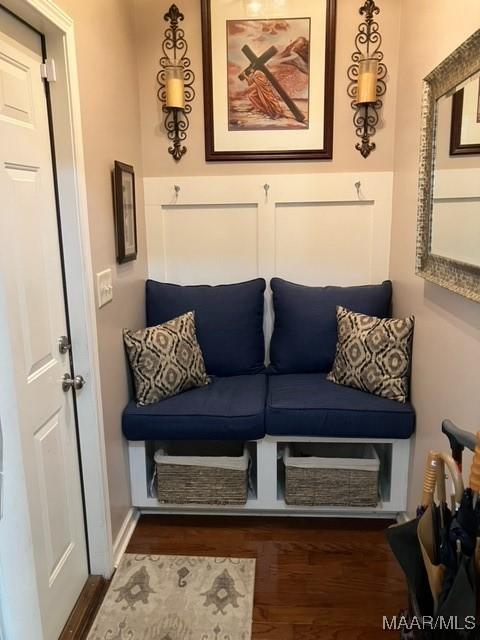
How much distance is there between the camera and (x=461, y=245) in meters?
1.69

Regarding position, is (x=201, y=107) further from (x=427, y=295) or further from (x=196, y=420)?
(x=196, y=420)

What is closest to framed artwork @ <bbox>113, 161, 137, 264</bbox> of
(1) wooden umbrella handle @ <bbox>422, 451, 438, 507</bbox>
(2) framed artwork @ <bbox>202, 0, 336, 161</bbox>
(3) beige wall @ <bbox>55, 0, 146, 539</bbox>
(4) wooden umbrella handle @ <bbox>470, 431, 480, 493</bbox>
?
(3) beige wall @ <bbox>55, 0, 146, 539</bbox>

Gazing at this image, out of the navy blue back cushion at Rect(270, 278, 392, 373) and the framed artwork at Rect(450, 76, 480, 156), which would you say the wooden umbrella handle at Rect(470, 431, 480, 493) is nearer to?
the framed artwork at Rect(450, 76, 480, 156)

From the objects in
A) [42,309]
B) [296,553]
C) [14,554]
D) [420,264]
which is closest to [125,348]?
[42,309]

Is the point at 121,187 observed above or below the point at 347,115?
below

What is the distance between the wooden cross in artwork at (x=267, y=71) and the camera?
2.58 m

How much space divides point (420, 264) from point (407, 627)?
1352 millimetres

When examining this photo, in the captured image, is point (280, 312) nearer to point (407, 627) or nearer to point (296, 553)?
point (296, 553)

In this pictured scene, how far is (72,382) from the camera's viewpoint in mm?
1815

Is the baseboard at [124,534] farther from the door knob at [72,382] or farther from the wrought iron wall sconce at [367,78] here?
the wrought iron wall sconce at [367,78]

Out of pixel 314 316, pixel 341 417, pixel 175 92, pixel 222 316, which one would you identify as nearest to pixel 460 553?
pixel 341 417

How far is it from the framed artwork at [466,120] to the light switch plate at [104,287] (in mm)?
1383

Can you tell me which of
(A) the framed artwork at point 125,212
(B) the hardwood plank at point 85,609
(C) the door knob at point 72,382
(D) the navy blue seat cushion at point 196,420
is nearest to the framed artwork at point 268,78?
(A) the framed artwork at point 125,212

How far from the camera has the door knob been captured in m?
1.79
